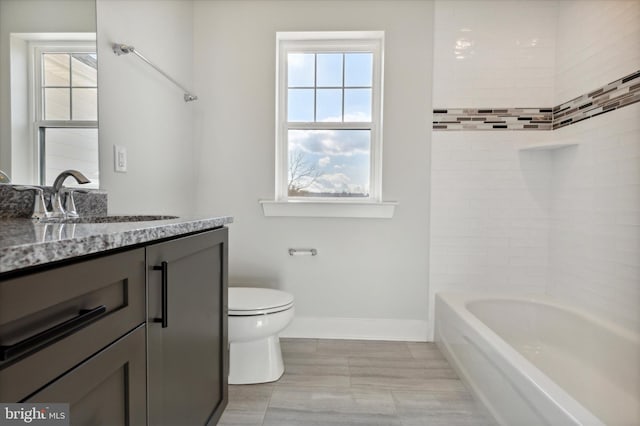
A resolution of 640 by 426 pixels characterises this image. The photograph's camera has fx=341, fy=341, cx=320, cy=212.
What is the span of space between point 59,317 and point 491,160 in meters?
2.37

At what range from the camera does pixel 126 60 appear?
1613 mm

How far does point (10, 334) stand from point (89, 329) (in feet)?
0.50

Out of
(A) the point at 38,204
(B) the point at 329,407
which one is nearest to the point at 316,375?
(B) the point at 329,407

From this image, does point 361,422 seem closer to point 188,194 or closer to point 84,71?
point 188,194

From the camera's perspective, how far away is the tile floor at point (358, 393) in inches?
Result: 58.7

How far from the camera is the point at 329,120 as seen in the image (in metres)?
2.38

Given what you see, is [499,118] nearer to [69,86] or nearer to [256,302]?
[256,302]

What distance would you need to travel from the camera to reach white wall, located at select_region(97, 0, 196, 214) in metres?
1.50

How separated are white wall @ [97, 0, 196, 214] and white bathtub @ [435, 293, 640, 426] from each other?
1.71m

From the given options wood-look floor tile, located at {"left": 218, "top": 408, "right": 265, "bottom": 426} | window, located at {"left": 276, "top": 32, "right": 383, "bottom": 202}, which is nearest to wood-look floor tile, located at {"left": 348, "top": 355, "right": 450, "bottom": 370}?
wood-look floor tile, located at {"left": 218, "top": 408, "right": 265, "bottom": 426}

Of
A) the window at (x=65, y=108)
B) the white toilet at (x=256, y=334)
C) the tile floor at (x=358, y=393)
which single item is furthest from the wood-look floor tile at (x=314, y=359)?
the window at (x=65, y=108)

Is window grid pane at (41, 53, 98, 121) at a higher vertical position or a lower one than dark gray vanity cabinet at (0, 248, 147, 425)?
higher

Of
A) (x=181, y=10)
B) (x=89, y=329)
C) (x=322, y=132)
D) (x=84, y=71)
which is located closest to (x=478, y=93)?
(x=322, y=132)

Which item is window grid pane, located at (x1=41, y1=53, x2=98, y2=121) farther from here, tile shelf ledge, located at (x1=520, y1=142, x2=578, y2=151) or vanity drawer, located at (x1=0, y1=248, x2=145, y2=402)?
tile shelf ledge, located at (x1=520, y1=142, x2=578, y2=151)
